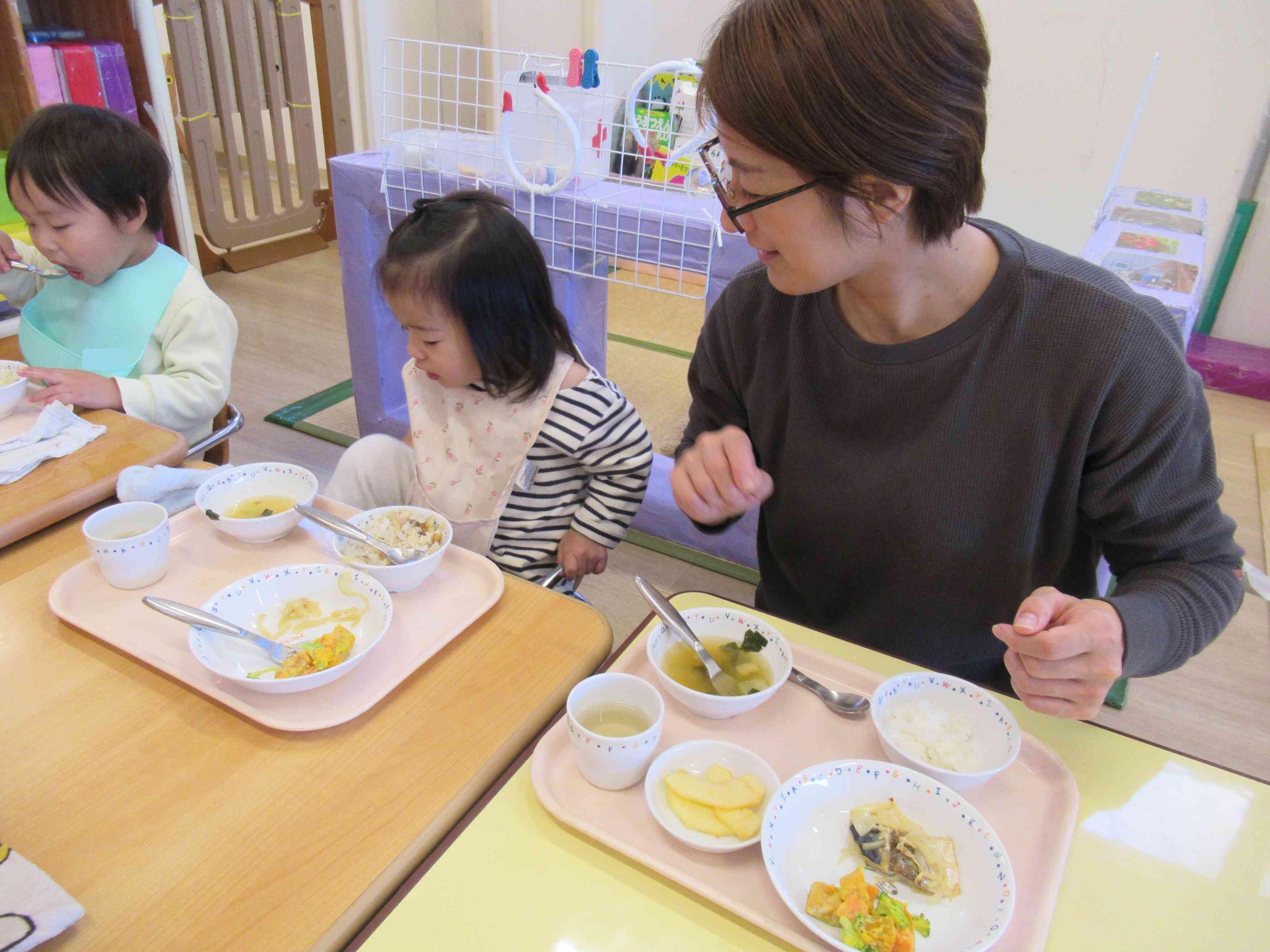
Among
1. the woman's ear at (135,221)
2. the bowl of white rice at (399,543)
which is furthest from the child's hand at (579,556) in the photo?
the woman's ear at (135,221)

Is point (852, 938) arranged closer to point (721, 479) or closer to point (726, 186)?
point (721, 479)

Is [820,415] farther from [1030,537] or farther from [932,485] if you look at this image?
[1030,537]

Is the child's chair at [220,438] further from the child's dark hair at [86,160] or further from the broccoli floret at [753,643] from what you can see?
the broccoli floret at [753,643]

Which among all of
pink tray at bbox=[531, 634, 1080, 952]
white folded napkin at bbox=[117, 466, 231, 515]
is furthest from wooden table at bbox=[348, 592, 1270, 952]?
white folded napkin at bbox=[117, 466, 231, 515]

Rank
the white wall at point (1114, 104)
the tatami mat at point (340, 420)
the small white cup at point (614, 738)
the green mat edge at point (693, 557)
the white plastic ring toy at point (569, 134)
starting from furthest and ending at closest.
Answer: the white wall at point (1114, 104) < the tatami mat at point (340, 420) < the green mat edge at point (693, 557) < the white plastic ring toy at point (569, 134) < the small white cup at point (614, 738)

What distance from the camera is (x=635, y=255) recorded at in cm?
193

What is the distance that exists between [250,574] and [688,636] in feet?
1.74

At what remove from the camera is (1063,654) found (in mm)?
729

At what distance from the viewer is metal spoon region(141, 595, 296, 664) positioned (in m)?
0.84

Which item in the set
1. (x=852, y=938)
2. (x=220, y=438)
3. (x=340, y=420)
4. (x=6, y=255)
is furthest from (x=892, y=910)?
(x=340, y=420)

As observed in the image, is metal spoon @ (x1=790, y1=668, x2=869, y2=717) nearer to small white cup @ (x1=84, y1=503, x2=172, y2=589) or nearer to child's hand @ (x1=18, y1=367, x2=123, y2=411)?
small white cup @ (x1=84, y1=503, x2=172, y2=589)

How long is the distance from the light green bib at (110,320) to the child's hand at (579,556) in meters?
0.90

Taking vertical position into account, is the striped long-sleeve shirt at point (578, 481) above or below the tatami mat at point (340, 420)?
above

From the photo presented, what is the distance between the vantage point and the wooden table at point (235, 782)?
24.7 inches
